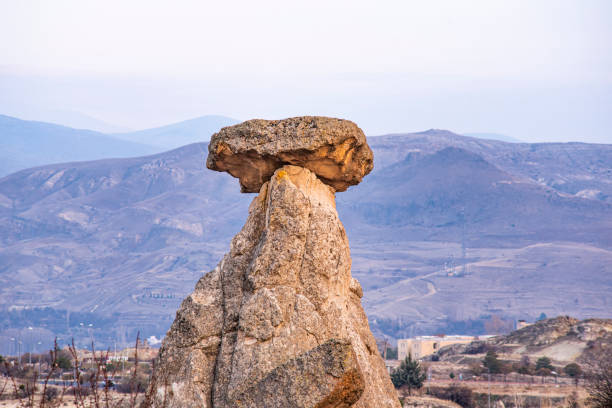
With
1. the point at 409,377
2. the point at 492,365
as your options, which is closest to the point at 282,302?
the point at 409,377

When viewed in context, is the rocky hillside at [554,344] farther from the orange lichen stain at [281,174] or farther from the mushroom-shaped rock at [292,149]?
the orange lichen stain at [281,174]

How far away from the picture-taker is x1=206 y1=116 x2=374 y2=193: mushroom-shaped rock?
1609 cm

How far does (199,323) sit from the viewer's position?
15.2 meters

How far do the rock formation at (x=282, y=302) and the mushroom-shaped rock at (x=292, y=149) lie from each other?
2 centimetres

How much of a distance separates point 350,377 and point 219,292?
334 centimetres

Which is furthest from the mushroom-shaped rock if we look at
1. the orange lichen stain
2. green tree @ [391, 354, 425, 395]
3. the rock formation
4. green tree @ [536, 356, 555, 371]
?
green tree @ [536, 356, 555, 371]

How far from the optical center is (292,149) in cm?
1612

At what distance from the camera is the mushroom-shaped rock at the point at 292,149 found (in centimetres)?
1609

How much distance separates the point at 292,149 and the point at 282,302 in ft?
8.81

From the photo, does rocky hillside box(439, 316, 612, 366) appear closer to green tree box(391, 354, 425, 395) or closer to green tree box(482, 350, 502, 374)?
green tree box(482, 350, 502, 374)

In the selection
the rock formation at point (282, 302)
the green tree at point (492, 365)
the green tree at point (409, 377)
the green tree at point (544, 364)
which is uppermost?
the rock formation at point (282, 302)

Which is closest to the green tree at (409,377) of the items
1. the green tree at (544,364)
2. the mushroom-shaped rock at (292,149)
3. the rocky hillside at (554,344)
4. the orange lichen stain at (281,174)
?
the green tree at (544,364)

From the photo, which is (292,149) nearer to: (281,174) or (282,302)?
(281,174)

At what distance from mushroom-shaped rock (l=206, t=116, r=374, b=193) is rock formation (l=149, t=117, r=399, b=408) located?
0.02 meters
